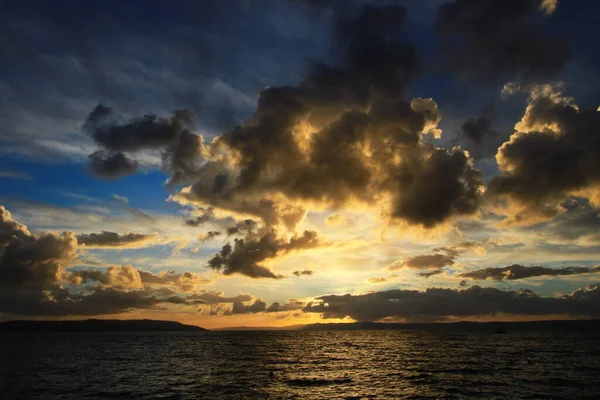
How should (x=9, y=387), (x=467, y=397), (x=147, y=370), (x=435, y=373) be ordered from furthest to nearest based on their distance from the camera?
(x=147, y=370) → (x=435, y=373) → (x=9, y=387) → (x=467, y=397)

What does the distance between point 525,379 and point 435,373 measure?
14.5 meters

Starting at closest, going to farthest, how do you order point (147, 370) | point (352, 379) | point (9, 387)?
point (9, 387) → point (352, 379) → point (147, 370)

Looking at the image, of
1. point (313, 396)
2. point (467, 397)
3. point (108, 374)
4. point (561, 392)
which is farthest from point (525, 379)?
point (108, 374)

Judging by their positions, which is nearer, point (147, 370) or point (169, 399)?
point (169, 399)

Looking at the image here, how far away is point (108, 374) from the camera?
255ft

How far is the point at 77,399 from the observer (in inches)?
2057

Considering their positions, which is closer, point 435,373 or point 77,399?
point 77,399

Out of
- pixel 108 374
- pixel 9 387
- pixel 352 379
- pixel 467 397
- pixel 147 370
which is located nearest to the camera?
pixel 467 397

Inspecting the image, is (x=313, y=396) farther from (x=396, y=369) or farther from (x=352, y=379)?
(x=396, y=369)

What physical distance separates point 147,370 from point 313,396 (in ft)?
154

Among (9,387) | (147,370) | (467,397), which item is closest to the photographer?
(467,397)

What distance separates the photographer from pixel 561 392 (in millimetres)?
52781

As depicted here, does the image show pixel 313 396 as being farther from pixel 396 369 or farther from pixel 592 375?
pixel 592 375

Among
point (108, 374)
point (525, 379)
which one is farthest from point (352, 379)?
point (108, 374)
